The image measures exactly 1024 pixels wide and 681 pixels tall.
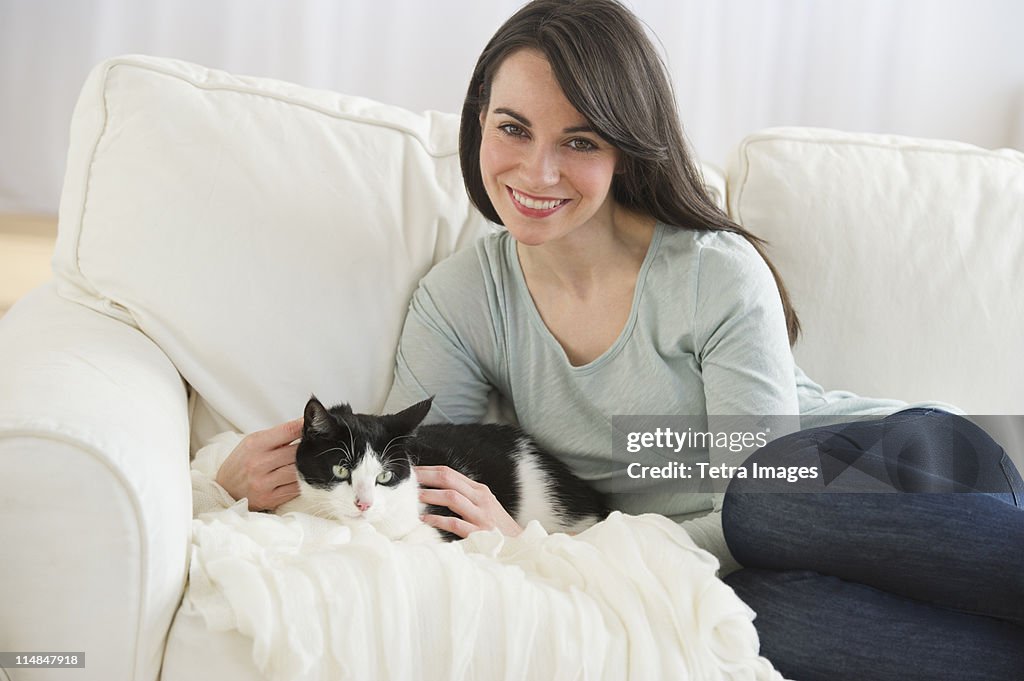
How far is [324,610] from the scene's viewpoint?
0.95 meters

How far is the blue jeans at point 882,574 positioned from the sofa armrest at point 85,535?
2.09ft

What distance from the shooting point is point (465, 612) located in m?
0.98

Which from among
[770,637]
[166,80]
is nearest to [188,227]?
[166,80]

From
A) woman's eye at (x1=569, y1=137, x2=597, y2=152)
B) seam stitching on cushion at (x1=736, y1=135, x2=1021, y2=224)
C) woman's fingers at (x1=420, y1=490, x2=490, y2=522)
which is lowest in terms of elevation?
woman's fingers at (x1=420, y1=490, x2=490, y2=522)

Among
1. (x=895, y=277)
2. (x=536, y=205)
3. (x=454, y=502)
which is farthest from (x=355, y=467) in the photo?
(x=895, y=277)

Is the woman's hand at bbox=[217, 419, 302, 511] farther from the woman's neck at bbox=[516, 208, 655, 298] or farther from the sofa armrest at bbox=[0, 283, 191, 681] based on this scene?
the woman's neck at bbox=[516, 208, 655, 298]

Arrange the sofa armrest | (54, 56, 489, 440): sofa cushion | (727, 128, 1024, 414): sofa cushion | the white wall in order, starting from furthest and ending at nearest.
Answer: the white wall
(727, 128, 1024, 414): sofa cushion
(54, 56, 489, 440): sofa cushion
the sofa armrest

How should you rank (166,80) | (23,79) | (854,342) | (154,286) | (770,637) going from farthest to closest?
(23,79)
(854,342)
(166,80)
(154,286)
(770,637)

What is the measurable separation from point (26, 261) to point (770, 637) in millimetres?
2144

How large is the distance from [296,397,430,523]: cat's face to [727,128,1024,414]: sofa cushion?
2.57 ft

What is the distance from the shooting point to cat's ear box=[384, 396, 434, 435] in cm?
124

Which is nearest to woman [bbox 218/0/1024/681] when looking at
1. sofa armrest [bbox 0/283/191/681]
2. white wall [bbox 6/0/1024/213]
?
sofa armrest [bbox 0/283/191/681]

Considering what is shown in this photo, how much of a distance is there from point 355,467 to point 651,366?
0.45m

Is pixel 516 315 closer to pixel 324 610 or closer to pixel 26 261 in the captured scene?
pixel 324 610
